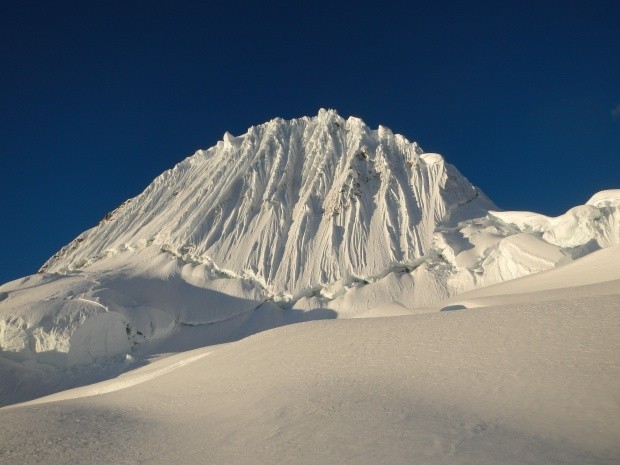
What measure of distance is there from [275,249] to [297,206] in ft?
13.9

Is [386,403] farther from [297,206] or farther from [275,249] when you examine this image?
[297,206]

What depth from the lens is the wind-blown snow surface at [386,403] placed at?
5.21 m

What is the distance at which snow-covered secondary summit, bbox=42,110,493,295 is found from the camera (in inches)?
1076

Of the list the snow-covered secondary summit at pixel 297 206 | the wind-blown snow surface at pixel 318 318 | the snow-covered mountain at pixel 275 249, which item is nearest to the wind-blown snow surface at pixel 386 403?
the wind-blown snow surface at pixel 318 318

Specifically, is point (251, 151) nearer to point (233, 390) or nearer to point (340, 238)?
point (340, 238)

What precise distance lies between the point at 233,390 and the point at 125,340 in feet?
52.9

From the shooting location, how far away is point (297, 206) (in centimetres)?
3131

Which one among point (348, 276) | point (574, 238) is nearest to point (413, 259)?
point (348, 276)

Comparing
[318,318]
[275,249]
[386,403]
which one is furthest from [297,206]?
[386,403]

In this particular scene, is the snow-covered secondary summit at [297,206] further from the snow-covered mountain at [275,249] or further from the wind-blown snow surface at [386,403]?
the wind-blown snow surface at [386,403]

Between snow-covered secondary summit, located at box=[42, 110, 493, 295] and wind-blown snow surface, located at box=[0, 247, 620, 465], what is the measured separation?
16.6 meters

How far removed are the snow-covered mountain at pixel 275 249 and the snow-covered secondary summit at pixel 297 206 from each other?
0.35 feet

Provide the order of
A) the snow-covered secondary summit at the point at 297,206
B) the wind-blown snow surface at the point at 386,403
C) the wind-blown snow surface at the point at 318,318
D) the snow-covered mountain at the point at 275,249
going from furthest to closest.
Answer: the snow-covered secondary summit at the point at 297,206
the snow-covered mountain at the point at 275,249
the wind-blown snow surface at the point at 318,318
the wind-blown snow surface at the point at 386,403

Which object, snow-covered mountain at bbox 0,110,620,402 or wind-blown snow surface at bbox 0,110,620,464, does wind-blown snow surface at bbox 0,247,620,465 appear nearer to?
wind-blown snow surface at bbox 0,110,620,464
